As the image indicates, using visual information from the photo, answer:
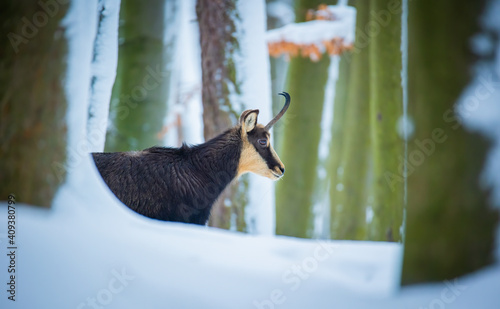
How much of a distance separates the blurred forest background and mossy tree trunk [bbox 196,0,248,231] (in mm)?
15

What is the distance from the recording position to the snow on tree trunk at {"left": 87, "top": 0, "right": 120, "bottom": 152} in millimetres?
3400

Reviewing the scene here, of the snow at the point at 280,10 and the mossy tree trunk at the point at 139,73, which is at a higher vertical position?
the snow at the point at 280,10

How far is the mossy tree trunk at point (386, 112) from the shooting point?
4.75 meters

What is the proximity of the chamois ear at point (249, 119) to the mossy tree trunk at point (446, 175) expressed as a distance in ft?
4.02

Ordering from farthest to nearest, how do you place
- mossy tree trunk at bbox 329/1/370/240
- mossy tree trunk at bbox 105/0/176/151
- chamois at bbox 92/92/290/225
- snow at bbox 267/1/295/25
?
1. snow at bbox 267/1/295/25
2. mossy tree trunk at bbox 329/1/370/240
3. mossy tree trunk at bbox 105/0/176/151
4. chamois at bbox 92/92/290/225

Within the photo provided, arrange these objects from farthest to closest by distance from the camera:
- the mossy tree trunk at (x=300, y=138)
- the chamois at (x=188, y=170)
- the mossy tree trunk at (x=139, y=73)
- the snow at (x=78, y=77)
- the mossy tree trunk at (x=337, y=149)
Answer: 1. the mossy tree trunk at (x=337, y=149)
2. the mossy tree trunk at (x=300, y=138)
3. the mossy tree trunk at (x=139, y=73)
4. the chamois at (x=188, y=170)
5. the snow at (x=78, y=77)

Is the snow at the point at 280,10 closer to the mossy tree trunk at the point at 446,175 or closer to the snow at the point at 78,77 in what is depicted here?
the mossy tree trunk at the point at 446,175

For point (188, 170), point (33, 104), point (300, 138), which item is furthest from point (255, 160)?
point (300, 138)

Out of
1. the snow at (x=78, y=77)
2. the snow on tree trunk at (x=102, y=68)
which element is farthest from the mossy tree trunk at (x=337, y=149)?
the snow at (x=78, y=77)

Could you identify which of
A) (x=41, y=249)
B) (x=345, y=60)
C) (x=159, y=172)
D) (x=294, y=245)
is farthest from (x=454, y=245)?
(x=345, y=60)

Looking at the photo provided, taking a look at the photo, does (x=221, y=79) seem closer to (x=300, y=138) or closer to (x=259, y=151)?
(x=259, y=151)

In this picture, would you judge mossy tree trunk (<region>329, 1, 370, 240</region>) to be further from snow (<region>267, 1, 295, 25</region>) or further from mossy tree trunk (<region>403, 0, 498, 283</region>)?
mossy tree trunk (<region>403, 0, 498, 283</region>)

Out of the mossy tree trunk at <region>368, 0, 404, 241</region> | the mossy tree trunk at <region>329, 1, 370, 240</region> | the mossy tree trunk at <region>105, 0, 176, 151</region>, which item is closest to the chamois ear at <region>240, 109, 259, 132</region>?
the mossy tree trunk at <region>368, 0, 404, 241</region>

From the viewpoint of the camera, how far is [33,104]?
9.61ft
